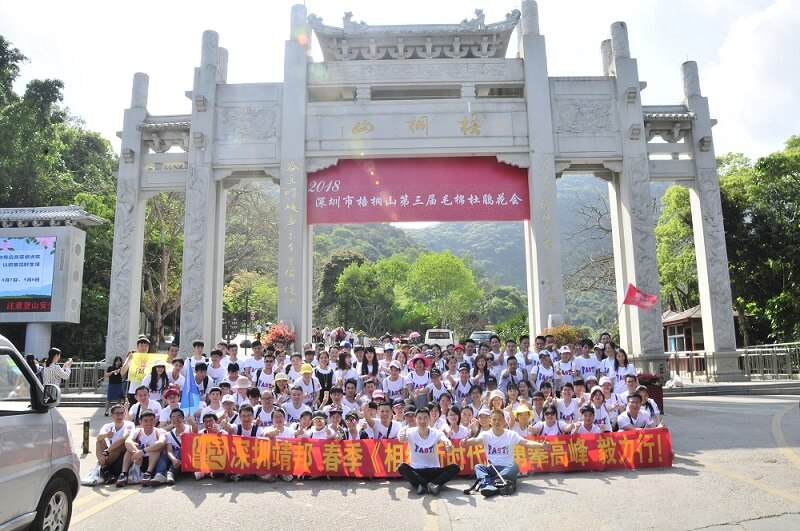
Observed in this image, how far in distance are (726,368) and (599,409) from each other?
9.41 metres

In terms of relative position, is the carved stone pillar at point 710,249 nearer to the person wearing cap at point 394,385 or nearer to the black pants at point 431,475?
the person wearing cap at point 394,385

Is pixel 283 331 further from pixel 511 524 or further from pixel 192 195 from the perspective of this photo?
pixel 511 524

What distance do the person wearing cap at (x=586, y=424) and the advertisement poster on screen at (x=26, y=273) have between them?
46.5 ft

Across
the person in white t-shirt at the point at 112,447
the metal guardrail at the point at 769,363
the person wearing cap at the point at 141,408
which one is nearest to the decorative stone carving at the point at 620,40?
the metal guardrail at the point at 769,363

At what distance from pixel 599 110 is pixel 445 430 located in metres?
11.6

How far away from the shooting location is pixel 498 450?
18.7 ft

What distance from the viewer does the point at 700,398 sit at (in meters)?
12.6

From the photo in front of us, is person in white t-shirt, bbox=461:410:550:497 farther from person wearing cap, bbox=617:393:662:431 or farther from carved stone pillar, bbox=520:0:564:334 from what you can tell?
carved stone pillar, bbox=520:0:564:334

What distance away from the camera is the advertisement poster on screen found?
15109 mm

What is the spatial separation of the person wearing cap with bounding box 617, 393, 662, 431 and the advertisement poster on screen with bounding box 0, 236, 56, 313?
14590mm

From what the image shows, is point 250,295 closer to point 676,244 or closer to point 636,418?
point 676,244

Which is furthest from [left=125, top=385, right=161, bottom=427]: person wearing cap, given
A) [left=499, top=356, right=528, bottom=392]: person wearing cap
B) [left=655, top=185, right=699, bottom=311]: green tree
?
[left=655, top=185, right=699, bottom=311]: green tree

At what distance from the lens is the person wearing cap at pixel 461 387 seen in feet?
26.3

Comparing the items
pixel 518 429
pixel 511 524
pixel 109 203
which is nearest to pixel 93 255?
pixel 109 203
